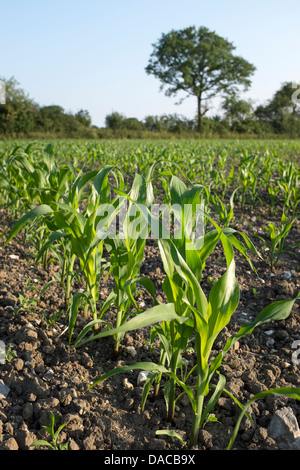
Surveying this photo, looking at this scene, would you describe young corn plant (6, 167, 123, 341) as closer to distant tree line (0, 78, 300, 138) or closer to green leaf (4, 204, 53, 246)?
green leaf (4, 204, 53, 246)

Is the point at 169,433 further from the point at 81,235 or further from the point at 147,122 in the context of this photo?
the point at 147,122

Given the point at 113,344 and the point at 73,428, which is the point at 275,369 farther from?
the point at 73,428

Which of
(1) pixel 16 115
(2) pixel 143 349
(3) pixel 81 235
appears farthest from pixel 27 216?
(1) pixel 16 115

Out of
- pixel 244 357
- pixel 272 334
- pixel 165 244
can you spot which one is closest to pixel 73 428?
pixel 165 244

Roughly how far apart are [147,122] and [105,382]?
38.9 metres

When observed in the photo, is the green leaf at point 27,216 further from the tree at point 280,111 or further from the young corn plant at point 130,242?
the tree at point 280,111

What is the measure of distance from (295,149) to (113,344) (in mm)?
13275

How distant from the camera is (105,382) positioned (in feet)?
6.10

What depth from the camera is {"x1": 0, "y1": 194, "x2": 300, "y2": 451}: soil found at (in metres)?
1.55

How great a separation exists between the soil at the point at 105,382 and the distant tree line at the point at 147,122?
28.0m

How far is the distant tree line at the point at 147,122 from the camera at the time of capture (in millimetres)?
31516

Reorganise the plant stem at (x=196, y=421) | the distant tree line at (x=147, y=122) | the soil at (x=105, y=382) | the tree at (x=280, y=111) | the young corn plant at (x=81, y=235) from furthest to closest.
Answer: the tree at (x=280, y=111), the distant tree line at (x=147, y=122), the young corn plant at (x=81, y=235), the soil at (x=105, y=382), the plant stem at (x=196, y=421)

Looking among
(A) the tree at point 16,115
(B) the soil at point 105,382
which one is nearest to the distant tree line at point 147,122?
(A) the tree at point 16,115
